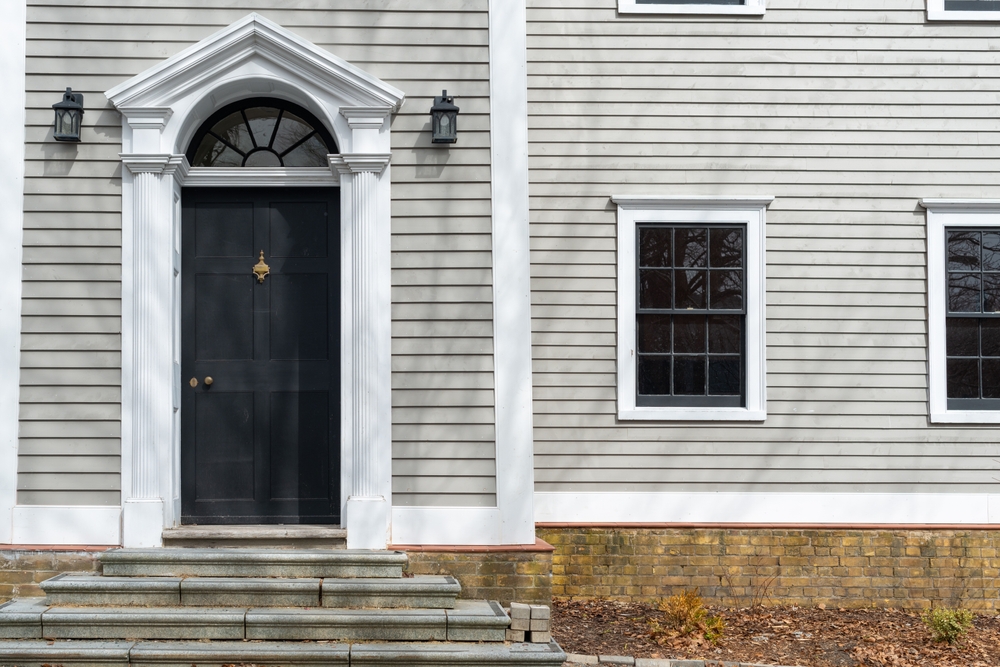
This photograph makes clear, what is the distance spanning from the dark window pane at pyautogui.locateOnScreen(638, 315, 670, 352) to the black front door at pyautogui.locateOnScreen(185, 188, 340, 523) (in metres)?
2.44

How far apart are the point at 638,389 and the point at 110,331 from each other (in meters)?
3.90

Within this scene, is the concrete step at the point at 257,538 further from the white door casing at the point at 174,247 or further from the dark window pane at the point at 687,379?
the dark window pane at the point at 687,379

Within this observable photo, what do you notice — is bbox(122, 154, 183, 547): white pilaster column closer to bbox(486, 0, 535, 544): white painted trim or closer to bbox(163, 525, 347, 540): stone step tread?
bbox(163, 525, 347, 540): stone step tread

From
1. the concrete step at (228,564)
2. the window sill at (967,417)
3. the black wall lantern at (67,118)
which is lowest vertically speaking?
the concrete step at (228,564)

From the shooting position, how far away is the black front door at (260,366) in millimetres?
5766

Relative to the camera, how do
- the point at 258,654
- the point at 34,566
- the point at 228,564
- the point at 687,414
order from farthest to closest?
the point at 687,414 → the point at 34,566 → the point at 228,564 → the point at 258,654

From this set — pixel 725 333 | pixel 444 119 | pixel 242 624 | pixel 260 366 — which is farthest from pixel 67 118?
pixel 725 333

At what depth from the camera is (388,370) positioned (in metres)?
5.50

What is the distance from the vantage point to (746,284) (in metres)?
6.67

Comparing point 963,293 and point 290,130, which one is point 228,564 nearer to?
point 290,130

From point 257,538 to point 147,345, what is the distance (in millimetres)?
1453

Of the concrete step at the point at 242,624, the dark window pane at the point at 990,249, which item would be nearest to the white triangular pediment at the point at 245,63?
the concrete step at the point at 242,624

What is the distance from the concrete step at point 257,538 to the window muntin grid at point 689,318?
270 centimetres

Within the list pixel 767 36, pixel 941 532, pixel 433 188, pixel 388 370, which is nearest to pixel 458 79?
pixel 433 188
